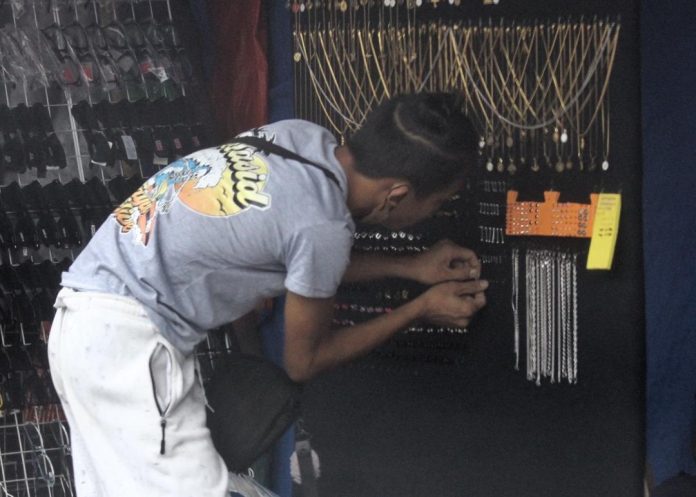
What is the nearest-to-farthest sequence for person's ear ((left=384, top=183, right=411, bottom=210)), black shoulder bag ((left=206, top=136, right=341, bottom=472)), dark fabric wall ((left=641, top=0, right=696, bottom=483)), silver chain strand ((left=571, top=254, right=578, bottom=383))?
1. person's ear ((left=384, top=183, right=411, bottom=210))
2. black shoulder bag ((left=206, top=136, right=341, bottom=472))
3. dark fabric wall ((left=641, top=0, right=696, bottom=483))
4. silver chain strand ((left=571, top=254, right=578, bottom=383))

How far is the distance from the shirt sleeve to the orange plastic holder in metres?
0.89

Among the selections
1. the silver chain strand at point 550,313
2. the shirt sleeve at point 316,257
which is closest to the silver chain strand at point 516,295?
the silver chain strand at point 550,313

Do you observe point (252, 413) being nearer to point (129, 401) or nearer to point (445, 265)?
point (129, 401)

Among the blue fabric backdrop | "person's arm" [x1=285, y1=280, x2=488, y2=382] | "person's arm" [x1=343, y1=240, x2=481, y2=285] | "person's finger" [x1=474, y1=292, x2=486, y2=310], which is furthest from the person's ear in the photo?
the blue fabric backdrop

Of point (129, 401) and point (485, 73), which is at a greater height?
point (485, 73)

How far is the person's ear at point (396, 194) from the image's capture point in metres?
2.11

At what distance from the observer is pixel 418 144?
206 centimetres

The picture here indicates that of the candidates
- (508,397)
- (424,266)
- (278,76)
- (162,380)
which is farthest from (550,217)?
(162,380)

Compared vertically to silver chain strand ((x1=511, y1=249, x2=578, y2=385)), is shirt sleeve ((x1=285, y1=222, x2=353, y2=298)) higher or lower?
higher

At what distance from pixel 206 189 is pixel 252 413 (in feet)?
2.03

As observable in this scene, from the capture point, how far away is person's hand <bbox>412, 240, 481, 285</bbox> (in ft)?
8.89

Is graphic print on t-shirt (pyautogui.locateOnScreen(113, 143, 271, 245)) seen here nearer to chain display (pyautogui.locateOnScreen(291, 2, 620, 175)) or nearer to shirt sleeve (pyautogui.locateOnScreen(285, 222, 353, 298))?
shirt sleeve (pyautogui.locateOnScreen(285, 222, 353, 298))

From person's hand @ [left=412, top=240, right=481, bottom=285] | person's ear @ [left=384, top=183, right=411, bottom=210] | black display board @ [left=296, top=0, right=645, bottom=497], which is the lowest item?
black display board @ [left=296, top=0, right=645, bottom=497]

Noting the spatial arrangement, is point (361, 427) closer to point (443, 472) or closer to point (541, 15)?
point (443, 472)
